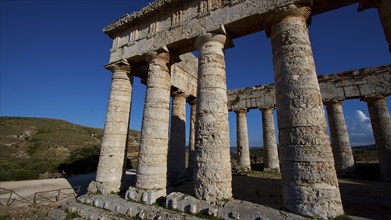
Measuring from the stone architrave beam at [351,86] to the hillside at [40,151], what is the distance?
72.9 ft

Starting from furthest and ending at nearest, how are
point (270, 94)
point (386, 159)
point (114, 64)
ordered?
point (270, 94) → point (386, 159) → point (114, 64)

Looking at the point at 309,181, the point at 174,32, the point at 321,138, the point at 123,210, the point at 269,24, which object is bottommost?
the point at 123,210

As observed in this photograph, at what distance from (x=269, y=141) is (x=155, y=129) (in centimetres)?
1110

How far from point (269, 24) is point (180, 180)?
9.11 m

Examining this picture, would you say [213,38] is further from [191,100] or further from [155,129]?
[191,100]

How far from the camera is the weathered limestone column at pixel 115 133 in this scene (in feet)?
27.0

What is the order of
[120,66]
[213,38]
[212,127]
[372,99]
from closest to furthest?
[212,127] → [213,38] → [120,66] → [372,99]

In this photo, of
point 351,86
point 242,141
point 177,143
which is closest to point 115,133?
point 177,143

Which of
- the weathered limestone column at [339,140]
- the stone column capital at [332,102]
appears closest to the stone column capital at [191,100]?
the stone column capital at [332,102]

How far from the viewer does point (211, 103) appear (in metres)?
6.30

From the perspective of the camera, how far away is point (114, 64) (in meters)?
9.60

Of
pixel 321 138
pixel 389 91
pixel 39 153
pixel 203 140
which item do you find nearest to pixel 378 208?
pixel 321 138

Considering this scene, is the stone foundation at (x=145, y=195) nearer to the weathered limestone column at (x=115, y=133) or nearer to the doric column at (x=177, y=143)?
the weathered limestone column at (x=115, y=133)

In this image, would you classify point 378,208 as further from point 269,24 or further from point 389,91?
point 389,91
